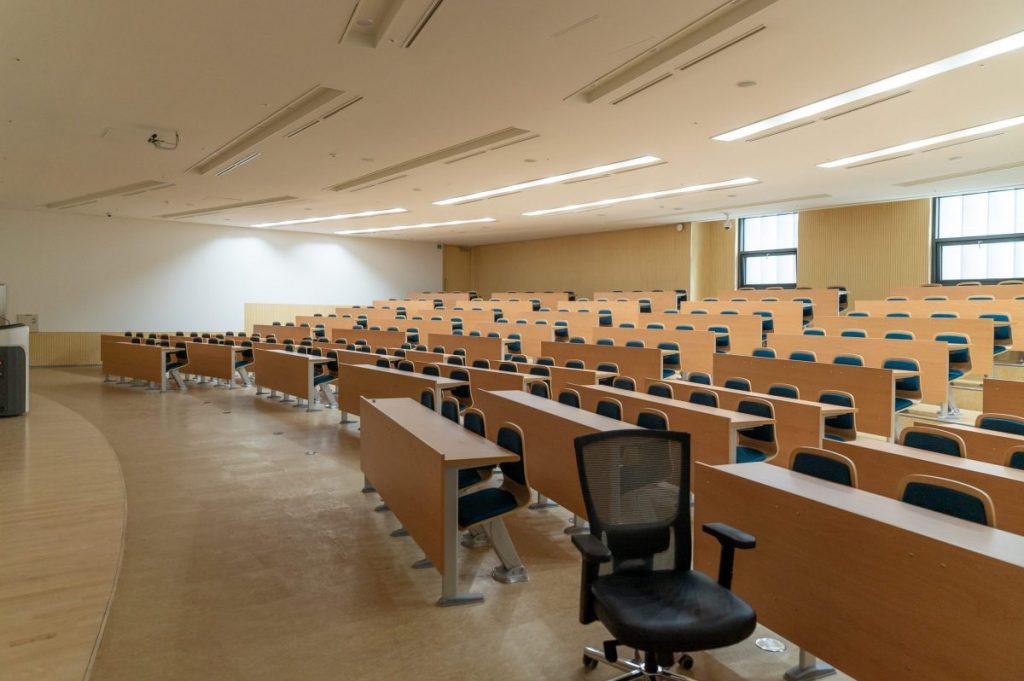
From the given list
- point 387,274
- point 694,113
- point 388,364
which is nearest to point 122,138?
point 388,364

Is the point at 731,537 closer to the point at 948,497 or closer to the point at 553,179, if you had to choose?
the point at 948,497

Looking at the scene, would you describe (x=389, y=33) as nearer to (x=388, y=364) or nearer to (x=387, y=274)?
(x=388, y=364)

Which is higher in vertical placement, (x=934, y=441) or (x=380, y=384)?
(x=934, y=441)

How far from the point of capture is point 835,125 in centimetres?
800

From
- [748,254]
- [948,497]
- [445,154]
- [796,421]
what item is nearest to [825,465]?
[948,497]

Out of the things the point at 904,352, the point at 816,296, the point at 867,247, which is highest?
the point at 867,247

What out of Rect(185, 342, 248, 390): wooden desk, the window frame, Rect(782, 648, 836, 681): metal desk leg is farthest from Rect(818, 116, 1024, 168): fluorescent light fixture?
Rect(185, 342, 248, 390): wooden desk

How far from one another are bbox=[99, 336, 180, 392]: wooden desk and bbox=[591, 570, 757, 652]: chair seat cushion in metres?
11.6

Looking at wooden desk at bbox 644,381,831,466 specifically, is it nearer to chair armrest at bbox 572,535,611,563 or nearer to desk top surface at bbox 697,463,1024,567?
desk top surface at bbox 697,463,1024,567

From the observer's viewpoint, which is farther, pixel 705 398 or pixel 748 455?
pixel 705 398

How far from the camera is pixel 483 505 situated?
3.73 m

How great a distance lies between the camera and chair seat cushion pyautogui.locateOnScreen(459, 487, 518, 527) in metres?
3.54

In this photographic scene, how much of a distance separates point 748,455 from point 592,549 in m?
2.93

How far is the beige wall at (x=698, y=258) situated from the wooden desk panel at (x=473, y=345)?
9.28 m
